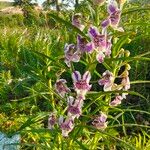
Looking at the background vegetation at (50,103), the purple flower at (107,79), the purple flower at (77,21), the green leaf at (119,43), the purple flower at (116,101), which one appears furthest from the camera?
the background vegetation at (50,103)

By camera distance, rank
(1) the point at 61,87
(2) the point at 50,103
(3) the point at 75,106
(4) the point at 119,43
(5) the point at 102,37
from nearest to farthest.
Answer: (5) the point at 102,37
(3) the point at 75,106
(1) the point at 61,87
(4) the point at 119,43
(2) the point at 50,103

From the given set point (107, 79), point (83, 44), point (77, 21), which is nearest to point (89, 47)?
point (83, 44)

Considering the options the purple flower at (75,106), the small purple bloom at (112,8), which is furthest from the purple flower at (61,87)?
the small purple bloom at (112,8)

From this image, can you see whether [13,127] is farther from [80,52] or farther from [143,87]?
[80,52]

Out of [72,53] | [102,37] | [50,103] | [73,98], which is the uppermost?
[102,37]

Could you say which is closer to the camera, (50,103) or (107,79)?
(107,79)

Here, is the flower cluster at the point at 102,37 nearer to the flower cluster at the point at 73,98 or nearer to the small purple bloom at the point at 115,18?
the small purple bloom at the point at 115,18

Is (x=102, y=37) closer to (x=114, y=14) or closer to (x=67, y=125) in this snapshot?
(x=114, y=14)

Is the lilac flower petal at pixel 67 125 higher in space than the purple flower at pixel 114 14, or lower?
lower
